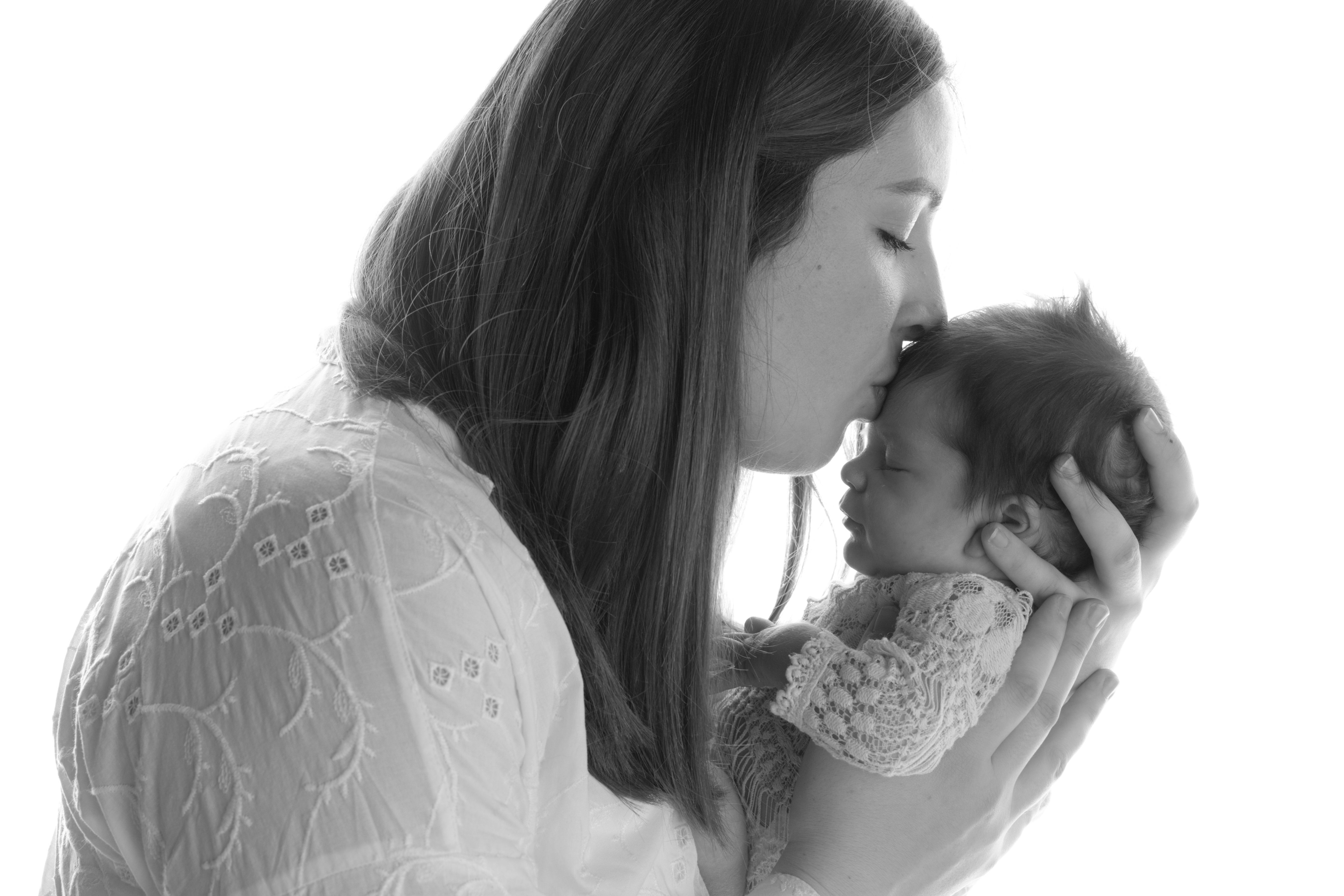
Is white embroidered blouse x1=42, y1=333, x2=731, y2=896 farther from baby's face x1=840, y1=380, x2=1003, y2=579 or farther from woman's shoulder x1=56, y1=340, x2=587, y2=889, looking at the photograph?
baby's face x1=840, y1=380, x2=1003, y2=579

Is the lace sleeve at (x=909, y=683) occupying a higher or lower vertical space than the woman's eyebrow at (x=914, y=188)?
lower

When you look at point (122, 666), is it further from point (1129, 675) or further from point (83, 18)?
point (1129, 675)

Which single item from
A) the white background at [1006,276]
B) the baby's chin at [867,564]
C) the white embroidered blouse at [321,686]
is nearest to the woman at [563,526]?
the white embroidered blouse at [321,686]

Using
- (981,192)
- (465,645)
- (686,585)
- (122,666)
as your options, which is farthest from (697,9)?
(981,192)

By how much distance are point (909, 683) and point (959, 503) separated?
0.28 meters

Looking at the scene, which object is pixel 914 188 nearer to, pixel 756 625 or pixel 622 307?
pixel 622 307

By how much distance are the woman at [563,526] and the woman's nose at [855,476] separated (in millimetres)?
168

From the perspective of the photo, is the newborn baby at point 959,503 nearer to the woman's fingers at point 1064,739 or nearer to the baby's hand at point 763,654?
the baby's hand at point 763,654

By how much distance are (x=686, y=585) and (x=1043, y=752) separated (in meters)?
0.56

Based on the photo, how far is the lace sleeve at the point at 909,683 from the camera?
4.06 feet

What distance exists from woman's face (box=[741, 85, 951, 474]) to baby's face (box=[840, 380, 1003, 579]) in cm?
18

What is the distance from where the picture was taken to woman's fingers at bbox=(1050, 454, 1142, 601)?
141 centimetres

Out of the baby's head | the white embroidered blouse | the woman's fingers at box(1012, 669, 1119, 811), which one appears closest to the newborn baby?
the baby's head

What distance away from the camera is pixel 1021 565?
141cm
